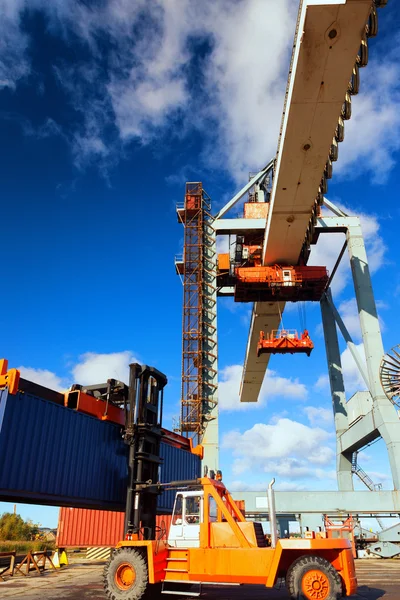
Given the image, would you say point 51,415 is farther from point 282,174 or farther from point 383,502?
point 383,502

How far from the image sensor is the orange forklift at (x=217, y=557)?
7375mm

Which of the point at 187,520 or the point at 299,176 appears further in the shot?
the point at 299,176

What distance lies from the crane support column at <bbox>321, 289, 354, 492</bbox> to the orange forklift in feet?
71.9

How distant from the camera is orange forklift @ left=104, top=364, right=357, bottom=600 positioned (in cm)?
738

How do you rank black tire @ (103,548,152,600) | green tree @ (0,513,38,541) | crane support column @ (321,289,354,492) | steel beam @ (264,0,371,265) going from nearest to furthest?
1. black tire @ (103,548,152,600)
2. steel beam @ (264,0,371,265)
3. crane support column @ (321,289,354,492)
4. green tree @ (0,513,38,541)

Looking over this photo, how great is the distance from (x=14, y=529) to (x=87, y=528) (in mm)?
18466

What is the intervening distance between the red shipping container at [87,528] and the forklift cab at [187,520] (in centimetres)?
1538

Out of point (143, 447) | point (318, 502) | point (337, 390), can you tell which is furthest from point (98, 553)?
point (337, 390)

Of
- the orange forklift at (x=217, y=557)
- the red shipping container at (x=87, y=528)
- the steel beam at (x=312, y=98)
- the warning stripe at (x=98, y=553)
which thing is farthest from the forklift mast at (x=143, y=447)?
the warning stripe at (x=98, y=553)

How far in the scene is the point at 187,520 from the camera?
833cm

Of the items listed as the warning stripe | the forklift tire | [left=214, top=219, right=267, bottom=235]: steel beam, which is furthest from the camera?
[left=214, top=219, right=267, bottom=235]: steel beam

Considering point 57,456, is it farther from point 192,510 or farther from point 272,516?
point 272,516

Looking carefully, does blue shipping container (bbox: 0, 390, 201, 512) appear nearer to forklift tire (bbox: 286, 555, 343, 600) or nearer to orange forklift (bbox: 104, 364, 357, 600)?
orange forklift (bbox: 104, 364, 357, 600)

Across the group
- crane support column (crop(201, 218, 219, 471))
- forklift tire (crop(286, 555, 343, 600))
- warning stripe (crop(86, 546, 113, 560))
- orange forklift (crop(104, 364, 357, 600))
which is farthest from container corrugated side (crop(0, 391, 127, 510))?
warning stripe (crop(86, 546, 113, 560))
